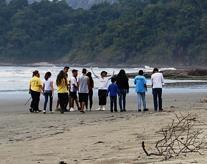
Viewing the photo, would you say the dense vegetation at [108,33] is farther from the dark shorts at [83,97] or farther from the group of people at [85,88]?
the dark shorts at [83,97]

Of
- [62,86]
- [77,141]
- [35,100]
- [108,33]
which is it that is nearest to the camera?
[77,141]

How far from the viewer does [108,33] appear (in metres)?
115

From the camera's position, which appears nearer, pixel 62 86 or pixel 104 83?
pixel 62 86

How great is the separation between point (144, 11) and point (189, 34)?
38.7ft

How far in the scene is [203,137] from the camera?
27.2 feet

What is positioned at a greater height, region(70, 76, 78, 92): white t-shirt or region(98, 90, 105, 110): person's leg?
region(70, 76, 78, 92): white t-shirt

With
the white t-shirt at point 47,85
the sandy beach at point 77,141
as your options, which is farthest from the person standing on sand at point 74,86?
the sandy beach at point 77,141

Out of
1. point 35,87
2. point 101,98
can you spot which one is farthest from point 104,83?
point 35,87

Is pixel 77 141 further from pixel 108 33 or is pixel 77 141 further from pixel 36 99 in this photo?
pixel 108 33

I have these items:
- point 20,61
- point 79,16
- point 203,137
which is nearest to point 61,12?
point 79,16

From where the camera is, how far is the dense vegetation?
10650 cm

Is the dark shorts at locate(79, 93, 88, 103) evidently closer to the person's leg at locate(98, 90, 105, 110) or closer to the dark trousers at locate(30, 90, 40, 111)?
the person's leg at locate(98, 90, 105, 110)

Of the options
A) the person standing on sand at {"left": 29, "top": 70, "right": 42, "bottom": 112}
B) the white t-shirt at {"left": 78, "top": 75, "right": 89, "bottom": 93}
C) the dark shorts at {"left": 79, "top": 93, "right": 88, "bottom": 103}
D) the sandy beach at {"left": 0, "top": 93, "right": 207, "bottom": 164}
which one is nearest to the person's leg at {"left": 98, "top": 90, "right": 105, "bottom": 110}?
the dark shorts at {"left": 79, "top": 93, "right": 88, "bottom": 103}

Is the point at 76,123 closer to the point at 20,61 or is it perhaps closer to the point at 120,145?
the point at 120,145
